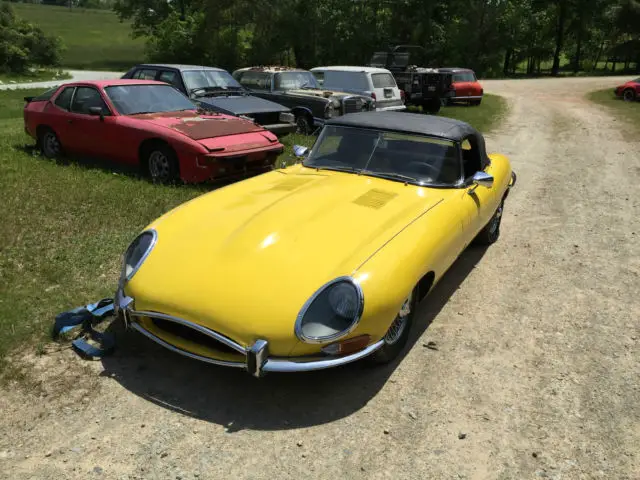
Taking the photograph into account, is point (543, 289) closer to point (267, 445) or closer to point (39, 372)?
point (267, 445)

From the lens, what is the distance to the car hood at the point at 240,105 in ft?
32.6

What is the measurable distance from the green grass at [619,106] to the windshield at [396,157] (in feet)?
45.6

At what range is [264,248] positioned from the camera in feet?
11.3

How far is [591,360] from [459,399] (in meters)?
1.19

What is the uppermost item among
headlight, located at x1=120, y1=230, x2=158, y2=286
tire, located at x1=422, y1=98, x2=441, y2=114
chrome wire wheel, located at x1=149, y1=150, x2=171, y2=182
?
headlight, located at x1=120, y1=230, x2=158, y2=286

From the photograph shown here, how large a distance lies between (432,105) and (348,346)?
16408 millimetres

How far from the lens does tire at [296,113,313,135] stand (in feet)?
39.6

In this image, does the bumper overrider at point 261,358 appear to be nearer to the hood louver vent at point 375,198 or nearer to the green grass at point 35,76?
the hood louver vent at point 375,198

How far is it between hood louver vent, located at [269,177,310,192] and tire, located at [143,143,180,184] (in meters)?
3.27

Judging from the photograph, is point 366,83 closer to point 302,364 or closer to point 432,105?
point 432,105

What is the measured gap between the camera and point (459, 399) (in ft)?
11.0

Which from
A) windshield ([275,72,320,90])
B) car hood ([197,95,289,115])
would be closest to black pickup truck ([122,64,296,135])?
car hood ([197,95,289,115])

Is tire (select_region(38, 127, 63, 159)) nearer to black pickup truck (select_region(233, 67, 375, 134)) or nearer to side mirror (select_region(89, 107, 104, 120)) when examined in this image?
side mirror (select_region(89, 107, 104, 120))

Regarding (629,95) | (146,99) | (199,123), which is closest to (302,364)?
(199,123)
